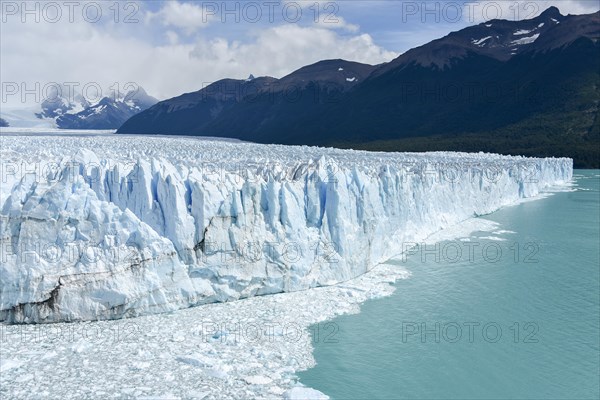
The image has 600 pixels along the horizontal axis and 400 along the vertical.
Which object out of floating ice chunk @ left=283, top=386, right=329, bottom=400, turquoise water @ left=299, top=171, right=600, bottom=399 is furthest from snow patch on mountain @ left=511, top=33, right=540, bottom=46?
floating ice chunk @ left=283, top=386, right=329, bottom=400

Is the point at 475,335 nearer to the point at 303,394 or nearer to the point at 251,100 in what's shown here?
the point at 303,394

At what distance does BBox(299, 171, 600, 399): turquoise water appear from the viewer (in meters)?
8.09

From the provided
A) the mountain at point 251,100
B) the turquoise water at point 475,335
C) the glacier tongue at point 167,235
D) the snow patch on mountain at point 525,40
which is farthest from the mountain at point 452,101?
the glacier tongue at point 167,235

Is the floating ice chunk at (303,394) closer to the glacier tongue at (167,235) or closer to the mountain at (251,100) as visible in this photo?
the glacier tongue at (167,235)

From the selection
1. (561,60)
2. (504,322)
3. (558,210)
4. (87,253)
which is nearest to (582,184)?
(558,210)

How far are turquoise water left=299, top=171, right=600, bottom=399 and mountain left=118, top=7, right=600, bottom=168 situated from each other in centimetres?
4488

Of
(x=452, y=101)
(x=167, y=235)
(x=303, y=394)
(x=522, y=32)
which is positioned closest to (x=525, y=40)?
(x=522, y=32)

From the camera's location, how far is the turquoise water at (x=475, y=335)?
26.5 ft

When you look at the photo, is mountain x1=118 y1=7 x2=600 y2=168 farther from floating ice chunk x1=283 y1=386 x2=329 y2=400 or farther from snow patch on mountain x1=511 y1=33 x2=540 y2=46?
floating ice chunk x1=283 y1=386 x2=329 y2=400

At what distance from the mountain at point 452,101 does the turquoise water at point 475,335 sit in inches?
1767

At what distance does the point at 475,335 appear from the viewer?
33.0 ft

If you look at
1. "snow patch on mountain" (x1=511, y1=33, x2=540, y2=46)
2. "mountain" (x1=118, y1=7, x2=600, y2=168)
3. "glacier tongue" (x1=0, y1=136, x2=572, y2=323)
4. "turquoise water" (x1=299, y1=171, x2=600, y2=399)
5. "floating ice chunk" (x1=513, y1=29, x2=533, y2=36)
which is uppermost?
"floating ice chunk" (x1=513, y1=29, x2=533, y2=36)

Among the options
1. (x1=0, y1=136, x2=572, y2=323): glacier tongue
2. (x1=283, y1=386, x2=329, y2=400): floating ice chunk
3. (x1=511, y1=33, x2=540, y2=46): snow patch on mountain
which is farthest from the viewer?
(x1=511, y1=33, x2=540, y2=46): snow patch on mountain

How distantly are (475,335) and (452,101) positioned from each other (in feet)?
285
